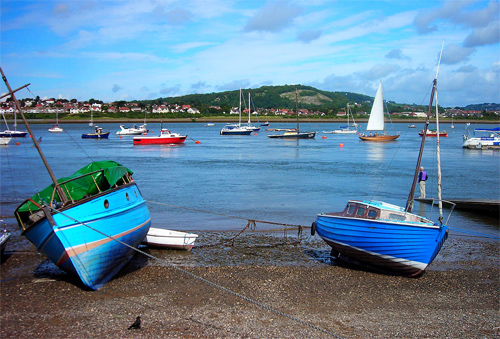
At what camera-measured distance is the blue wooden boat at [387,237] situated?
12.2 meters

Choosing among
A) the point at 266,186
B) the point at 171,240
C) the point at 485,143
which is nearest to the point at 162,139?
the point at 266,186

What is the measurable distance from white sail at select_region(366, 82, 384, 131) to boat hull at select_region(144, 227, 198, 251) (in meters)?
72.6

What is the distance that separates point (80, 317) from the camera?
969cm

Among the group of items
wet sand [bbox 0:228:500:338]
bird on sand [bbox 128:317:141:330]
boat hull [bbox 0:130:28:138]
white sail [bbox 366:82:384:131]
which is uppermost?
white sail [bbox 366:82:384:131]

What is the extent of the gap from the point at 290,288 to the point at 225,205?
13457 mm

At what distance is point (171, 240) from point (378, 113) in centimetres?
7668

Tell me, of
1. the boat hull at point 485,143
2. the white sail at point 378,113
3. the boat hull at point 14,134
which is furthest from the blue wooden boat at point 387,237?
the boat hull at point 14,134

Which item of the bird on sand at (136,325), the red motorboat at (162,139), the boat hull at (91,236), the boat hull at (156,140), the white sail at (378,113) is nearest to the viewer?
the bird on sand at (136,325)

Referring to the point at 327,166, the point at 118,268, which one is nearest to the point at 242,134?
the point at 327,166

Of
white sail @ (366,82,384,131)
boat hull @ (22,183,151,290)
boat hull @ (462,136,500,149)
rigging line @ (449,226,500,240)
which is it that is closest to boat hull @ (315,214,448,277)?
rigging line @ (449,226,500,240)

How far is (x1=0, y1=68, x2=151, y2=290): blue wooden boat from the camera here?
10531 mm

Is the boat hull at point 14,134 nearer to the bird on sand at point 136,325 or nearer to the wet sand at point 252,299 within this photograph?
the wet sand at point 252,299

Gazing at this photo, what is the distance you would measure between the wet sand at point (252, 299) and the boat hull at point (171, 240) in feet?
0.98

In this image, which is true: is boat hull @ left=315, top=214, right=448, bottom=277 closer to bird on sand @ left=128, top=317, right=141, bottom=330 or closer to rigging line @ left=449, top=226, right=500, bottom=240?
rigging line @ left=449, top=226, right=500, bottom=240
